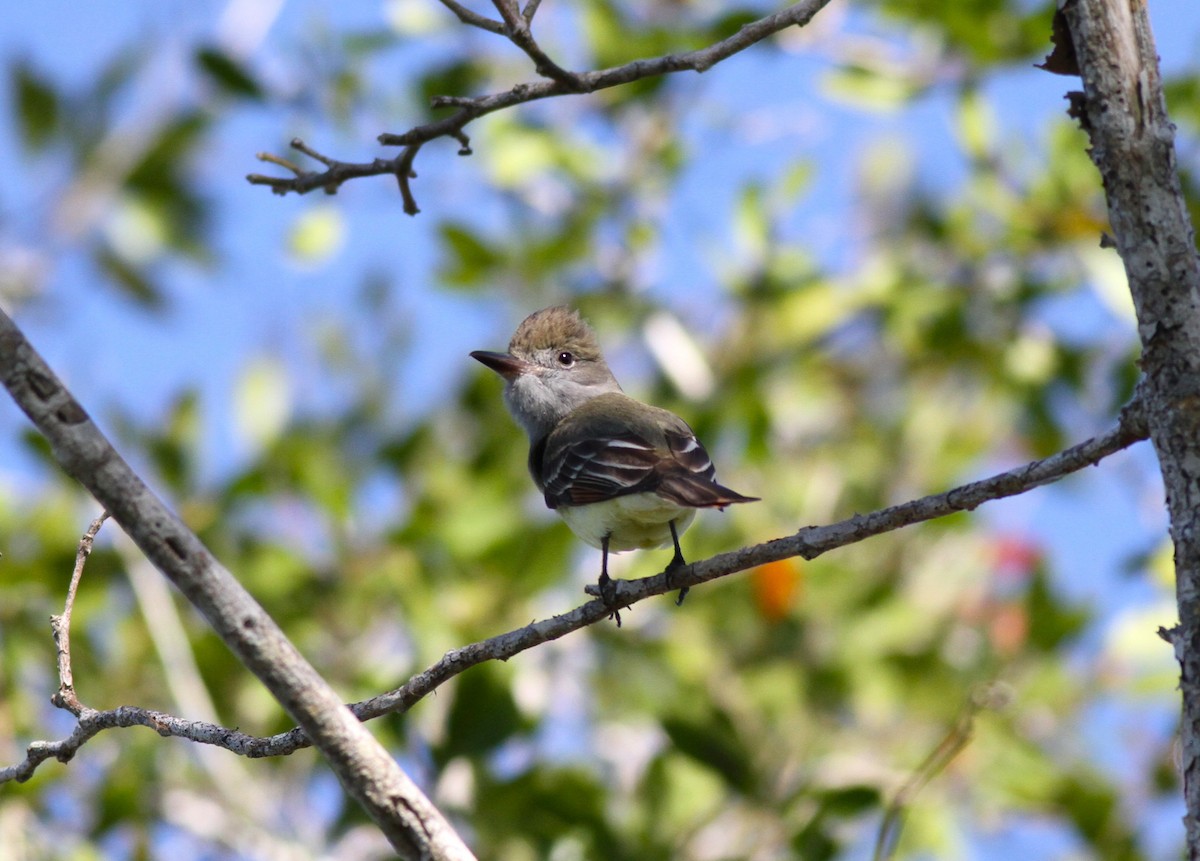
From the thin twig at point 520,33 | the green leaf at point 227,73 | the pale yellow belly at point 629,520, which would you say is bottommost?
the pale yellow belly at point 629,520

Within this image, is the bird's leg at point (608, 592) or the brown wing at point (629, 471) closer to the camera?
the bird's leg at point (608, 592)

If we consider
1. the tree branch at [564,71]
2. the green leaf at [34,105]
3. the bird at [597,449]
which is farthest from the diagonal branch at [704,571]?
the green leaf at [34,105]

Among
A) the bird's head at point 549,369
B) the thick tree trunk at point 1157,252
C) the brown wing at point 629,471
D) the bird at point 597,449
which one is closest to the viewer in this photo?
the thick tree trunk at point 1157,252

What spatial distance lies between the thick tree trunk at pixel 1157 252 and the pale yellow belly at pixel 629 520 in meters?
1.63

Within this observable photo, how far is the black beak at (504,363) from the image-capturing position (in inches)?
176

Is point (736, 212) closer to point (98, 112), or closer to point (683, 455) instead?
point (683, 455)

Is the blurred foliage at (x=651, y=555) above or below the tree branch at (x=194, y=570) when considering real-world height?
above

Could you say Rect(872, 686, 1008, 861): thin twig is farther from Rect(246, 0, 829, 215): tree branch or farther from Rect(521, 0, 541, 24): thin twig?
Rect(521, 0, 541, 24): thin twig

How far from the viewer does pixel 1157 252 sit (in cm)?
202

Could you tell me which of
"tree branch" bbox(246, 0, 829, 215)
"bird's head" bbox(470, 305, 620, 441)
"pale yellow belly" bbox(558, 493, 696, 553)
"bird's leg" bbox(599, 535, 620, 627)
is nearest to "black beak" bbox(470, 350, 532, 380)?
"bird's head" bbox(470, 305, 620, 441)

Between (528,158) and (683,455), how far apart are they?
2527mm

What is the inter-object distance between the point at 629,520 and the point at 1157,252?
1926 mm

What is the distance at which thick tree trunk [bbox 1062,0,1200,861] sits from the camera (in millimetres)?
1921

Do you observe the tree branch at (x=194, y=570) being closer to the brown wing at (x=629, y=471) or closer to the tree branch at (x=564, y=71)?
the tree branch at (x=564, y=71)
